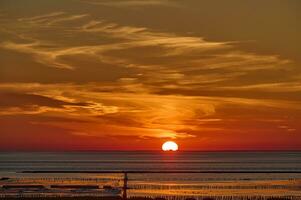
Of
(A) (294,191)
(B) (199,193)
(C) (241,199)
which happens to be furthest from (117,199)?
(A) (294,191)

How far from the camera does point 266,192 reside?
48.4m

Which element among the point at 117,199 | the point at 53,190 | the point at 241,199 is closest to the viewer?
the point at 117,199

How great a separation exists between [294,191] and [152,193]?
41.8 feet

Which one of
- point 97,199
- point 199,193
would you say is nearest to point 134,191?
point 199,193

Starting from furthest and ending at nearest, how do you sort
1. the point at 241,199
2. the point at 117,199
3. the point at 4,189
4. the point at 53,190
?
1. the point at 53,190
2. the point at 4,189
3. the point at 241,199
4. the point at 117,199

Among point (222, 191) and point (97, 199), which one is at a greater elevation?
point (222, 191)

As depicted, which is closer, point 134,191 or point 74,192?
point 74,192

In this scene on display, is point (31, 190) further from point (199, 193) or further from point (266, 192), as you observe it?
point (266, 192)

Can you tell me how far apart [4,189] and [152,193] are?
12.3 m

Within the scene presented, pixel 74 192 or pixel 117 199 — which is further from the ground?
pixel 74 192

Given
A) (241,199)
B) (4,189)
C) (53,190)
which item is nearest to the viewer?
(241,199)

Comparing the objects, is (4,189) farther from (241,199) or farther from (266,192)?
(266,192)

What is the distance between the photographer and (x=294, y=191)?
49.5m

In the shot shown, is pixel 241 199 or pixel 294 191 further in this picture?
pixel 294 191
